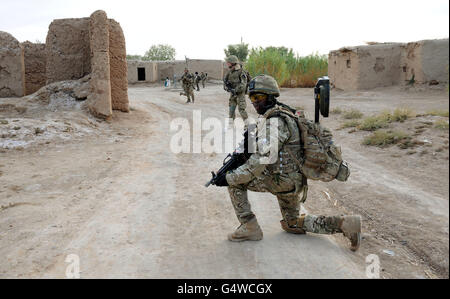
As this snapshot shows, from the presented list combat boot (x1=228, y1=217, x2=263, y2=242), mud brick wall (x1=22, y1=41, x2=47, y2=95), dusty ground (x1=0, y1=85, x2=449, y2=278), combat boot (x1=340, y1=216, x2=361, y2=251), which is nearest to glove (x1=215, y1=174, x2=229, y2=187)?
combat boot (x1=228, y1=217, x2=263, y2=242)

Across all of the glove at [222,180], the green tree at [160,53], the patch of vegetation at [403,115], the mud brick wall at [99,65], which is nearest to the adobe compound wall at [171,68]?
the mud brick wall at [99,65]

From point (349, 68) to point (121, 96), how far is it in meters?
8.33

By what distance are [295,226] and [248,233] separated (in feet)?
1.37

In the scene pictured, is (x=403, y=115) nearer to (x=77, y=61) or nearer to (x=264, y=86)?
(x=264, y=86)

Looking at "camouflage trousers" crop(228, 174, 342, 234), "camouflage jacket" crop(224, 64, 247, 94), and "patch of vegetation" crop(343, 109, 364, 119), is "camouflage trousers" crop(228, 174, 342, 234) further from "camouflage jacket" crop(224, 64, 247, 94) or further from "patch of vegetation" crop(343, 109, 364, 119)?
"patch of vegetation" crop(343, 109, 364, 119)

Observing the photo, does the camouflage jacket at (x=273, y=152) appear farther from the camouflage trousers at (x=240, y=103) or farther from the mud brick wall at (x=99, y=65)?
the mud brick wall at (x=99, y=65)

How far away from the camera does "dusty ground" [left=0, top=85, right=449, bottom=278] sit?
101 inches

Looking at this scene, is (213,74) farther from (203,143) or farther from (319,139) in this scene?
(319,139)

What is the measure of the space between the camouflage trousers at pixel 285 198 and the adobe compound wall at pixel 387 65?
9.68 meters

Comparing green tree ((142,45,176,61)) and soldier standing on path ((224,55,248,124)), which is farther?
green tree ((142,45,176,61))

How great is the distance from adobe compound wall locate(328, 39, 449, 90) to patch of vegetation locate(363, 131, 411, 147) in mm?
5435

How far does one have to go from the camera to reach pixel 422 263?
2.83m

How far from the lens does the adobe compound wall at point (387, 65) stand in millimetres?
10859

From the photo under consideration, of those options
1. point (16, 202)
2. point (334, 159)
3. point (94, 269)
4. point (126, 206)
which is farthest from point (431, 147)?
point (16, 202)
